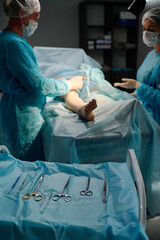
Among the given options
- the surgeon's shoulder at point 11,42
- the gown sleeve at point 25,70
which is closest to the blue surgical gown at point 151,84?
the gown sleeve at point 25,70

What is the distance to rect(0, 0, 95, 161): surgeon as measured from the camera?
1516 millimetres

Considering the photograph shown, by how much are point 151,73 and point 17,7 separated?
3.19 ft

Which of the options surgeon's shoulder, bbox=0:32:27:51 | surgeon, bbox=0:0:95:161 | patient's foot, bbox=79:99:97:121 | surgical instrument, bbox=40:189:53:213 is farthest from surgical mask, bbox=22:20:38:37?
surgical instrument, bbox=40:189:53:213

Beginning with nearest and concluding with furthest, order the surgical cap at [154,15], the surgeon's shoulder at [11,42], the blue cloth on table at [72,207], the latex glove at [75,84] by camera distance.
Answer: the blue cloth on table at [72,207] → the surgeon's shoulder at [11,42] → the surgical cap at [154,15] → the latex glove at [75,84]

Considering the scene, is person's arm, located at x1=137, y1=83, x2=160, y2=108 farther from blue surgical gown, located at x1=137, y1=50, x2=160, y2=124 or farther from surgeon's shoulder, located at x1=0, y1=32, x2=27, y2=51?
surgeon's shoulder, located at x1=0, y1=32, x2=27, y2=51

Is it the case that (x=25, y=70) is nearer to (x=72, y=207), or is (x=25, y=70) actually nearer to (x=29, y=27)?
(x=29, y=27)

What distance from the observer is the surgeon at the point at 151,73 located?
62.4 inches

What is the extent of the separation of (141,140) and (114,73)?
66 centimetres

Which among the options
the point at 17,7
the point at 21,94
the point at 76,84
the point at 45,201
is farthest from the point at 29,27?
the point at 45,201

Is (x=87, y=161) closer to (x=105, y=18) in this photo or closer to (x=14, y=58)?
(x=14, y=58)

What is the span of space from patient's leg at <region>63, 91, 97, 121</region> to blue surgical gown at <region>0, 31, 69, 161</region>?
14 cm

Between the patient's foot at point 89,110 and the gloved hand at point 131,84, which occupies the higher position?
the gloved hand at point 131,84

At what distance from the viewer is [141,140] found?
145 cm

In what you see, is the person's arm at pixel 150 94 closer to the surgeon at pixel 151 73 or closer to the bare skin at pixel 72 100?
the surgeon at pixel 151 73
